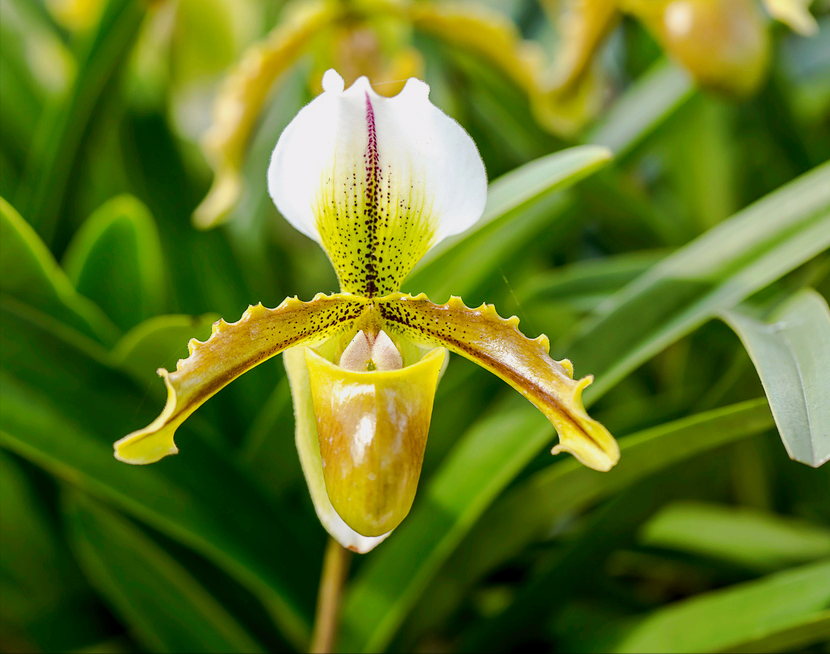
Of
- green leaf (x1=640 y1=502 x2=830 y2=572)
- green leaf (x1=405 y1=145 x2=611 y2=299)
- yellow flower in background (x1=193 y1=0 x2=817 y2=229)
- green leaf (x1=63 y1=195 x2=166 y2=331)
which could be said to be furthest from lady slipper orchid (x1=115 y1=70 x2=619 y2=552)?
green leaf (x1=640 y1=502 x2=830 y2=572)

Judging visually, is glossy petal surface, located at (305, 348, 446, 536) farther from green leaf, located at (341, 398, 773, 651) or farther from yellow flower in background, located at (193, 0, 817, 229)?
yellow flower in background, located at (193, 0, 817, 229)

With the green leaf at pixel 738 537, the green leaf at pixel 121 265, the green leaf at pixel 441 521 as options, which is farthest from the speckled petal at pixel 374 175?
the green leaf at pixel 738 537

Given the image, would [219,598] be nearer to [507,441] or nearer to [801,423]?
[507,441]

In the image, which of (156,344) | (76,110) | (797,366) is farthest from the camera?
(76,110)

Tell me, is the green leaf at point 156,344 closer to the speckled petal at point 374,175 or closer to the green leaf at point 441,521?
the speckled petal at point 374,175

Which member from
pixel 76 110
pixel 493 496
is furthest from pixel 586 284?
pixel 76 110

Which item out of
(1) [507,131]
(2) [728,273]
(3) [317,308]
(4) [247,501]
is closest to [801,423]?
(2) [728,273]

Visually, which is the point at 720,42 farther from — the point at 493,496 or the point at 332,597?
the point at 332,597
